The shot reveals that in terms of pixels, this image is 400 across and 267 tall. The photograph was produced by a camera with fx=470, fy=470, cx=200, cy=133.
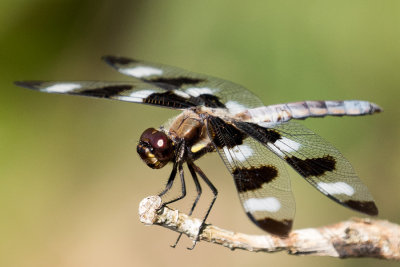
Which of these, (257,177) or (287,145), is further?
(287,145)

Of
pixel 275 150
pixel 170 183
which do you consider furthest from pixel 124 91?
pixel 275 150

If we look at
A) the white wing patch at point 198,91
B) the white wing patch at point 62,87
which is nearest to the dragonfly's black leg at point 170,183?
the white wing patch at point 198,91

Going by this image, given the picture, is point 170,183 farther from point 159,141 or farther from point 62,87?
point 62,87

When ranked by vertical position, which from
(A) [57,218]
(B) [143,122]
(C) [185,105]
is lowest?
(A) [57,218]

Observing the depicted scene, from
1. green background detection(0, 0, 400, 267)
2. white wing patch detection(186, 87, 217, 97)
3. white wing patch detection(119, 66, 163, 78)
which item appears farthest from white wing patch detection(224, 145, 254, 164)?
green background detection(0, 0, 400, 267)

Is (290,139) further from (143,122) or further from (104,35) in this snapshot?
(104,35)

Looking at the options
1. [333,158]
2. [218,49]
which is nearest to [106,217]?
[218,49]

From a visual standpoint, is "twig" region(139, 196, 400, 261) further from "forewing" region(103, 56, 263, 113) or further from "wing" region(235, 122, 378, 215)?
"forewing" region(103, 56, 263, 113)
